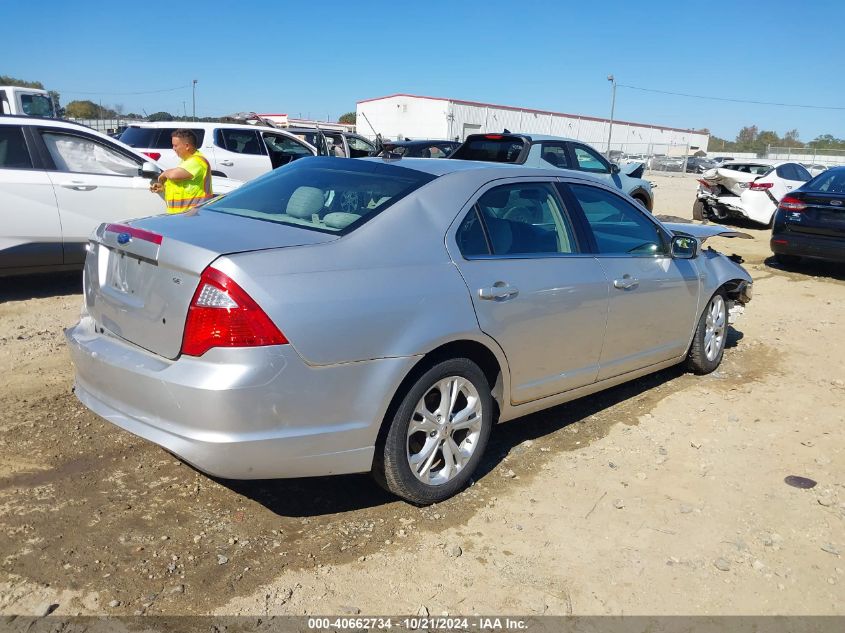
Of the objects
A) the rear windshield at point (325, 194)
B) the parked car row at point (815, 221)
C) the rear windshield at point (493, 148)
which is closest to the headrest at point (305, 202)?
the rear windshield at point (325, 194)

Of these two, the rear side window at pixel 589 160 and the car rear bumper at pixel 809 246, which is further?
the rear side window at pixel 589 160

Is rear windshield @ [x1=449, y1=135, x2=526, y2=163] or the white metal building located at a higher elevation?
the white metal building

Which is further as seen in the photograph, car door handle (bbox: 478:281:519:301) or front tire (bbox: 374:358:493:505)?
car door handle (bbox: 478:281:519:301)

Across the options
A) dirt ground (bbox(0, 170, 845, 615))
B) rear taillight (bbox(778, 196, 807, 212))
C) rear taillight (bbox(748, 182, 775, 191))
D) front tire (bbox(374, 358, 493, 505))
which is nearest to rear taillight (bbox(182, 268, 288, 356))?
front tire (bbox(374, 358, 493, 505))

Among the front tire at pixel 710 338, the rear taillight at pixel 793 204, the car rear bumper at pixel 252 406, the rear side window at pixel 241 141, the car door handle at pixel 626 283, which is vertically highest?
the rear side window at pixel 241 141

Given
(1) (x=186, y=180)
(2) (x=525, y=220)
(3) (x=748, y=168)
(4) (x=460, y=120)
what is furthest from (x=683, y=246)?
(4) (x=460, y=120)

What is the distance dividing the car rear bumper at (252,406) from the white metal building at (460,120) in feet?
147

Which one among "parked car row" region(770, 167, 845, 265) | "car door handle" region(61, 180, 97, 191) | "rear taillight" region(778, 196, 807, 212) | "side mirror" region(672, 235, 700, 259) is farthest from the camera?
"rear taillight" region(778, 196, 807, 212)

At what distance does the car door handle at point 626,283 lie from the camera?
14.0ft

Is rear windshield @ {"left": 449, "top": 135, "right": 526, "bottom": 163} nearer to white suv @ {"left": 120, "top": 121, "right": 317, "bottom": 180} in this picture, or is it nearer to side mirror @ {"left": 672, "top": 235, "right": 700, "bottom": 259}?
white suv @ {"left": 120, "top": 121, "right": 317, "bottom": 180}

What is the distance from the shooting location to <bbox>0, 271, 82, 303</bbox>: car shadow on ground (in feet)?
23.7

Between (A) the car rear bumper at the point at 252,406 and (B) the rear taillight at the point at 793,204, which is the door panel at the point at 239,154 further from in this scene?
(A) the car rear bumper at the point at 252,406

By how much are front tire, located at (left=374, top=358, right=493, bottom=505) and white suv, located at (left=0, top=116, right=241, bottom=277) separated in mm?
4925

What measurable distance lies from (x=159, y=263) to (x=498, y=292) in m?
1.56
